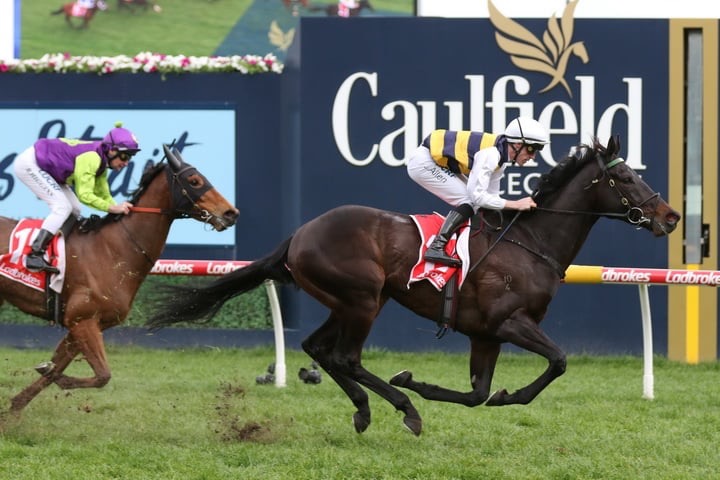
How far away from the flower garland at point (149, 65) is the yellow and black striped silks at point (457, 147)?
4.65 metres

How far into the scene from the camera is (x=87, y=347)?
21.9ft

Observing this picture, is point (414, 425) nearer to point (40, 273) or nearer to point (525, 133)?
point (525, 133)

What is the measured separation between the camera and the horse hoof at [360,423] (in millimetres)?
6520

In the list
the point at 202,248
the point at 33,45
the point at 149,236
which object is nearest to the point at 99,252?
the point at 149,236

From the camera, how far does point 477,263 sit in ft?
21.2

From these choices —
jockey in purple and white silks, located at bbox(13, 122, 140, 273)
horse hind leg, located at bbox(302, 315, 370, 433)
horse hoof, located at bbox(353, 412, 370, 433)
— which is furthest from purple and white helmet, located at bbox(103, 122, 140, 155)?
horse hoof, located at bbox(353, 412, 370, 433)

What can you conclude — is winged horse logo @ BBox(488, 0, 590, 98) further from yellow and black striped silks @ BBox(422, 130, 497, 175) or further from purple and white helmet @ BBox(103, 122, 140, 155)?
purple and white helmet @ BBox(103, 122, 140, 155)

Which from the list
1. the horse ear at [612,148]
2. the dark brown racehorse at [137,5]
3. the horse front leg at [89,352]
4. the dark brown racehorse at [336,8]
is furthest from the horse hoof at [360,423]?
the dark brown racehorse at [137,5]

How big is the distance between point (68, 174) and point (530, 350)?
2.86 meters

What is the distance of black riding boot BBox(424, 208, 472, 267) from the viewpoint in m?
6.43

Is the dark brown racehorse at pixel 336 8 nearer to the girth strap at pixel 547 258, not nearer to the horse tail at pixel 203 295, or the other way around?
the horse tail at pixel 203 295

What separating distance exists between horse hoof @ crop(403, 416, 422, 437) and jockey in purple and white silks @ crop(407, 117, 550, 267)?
0.82 metres

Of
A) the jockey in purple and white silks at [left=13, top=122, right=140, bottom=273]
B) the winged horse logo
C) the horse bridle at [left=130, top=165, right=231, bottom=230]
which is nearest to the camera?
the jockey in purple and white silks at [left=13, top=122, right=140, bottom=273]

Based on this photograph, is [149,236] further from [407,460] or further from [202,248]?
[202,248]
